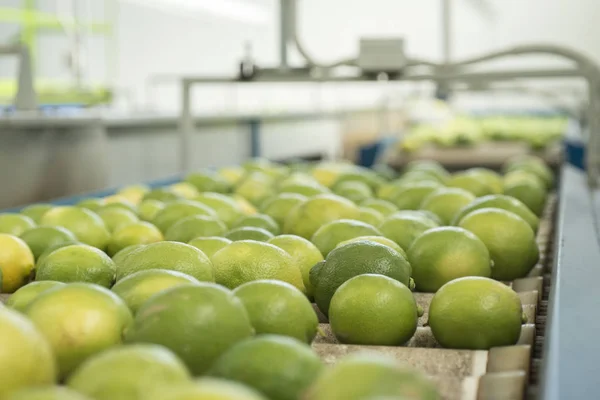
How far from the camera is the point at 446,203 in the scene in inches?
83.4

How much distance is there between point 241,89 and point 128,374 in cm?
1652

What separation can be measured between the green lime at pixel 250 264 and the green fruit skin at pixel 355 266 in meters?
0.06

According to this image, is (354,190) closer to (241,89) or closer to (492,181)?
(492,181)

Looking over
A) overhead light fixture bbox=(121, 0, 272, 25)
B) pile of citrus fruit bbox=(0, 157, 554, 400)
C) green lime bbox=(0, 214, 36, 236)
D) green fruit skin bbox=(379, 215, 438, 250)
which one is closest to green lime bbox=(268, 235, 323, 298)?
pile of citrus fruit bbox=(0, 157, 554, 400)

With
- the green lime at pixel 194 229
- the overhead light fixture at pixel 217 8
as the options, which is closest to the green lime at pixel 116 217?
the green lime at pixel 194 229

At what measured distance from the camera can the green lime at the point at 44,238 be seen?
1.70 metres

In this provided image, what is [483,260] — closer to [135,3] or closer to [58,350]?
[58,350]

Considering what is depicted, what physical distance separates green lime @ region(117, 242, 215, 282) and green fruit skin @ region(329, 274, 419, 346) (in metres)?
0.23

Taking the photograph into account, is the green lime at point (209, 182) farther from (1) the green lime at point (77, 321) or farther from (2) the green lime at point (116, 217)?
(1) the green lime at point (77, 321)

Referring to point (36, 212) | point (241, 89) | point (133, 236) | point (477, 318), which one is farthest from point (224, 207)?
point (241, 89)

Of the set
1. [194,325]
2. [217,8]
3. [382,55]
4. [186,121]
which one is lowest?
[194,325]

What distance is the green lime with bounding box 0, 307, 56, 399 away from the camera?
28.7 inches

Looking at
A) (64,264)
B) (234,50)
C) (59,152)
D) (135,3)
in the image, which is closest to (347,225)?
(64,264)

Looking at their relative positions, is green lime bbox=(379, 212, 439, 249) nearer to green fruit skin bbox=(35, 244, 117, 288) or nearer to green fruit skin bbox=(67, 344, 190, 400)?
green fruit skin bbox=(35, 244, 117, 288)
